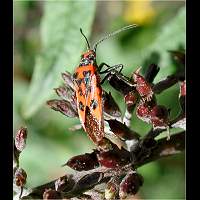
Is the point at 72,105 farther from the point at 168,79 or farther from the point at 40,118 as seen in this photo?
the point at 40,118

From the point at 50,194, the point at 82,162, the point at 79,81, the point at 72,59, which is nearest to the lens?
the point at 50,194

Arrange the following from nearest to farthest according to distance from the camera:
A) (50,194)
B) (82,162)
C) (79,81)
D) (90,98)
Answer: (50,194)
(82,162)
(90,98)
(79,81)

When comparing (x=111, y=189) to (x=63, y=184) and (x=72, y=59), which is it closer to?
(x=63, y=184)

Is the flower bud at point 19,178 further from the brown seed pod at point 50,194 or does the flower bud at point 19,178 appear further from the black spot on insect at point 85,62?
the black spot on insect at point 85,62

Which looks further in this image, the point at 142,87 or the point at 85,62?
the point at 85,62

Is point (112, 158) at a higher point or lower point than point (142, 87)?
lower

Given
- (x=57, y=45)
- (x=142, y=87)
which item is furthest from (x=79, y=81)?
(x=57, y=45)
